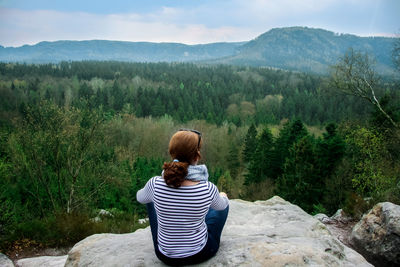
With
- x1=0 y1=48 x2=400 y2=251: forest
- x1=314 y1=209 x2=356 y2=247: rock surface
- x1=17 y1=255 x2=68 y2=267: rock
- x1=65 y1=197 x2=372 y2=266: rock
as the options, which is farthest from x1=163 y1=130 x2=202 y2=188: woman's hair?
x1=314 y1=209 x2=356 y2=247: rock surface

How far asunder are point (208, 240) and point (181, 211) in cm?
85

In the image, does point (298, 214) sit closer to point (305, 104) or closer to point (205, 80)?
point (305, 104)

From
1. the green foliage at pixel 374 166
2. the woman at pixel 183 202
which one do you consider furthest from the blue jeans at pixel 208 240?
the green foliage at pixel 374 166

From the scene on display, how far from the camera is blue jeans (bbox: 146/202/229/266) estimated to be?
158 inches

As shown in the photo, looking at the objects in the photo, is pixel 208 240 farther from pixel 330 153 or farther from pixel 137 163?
pixel 137 163

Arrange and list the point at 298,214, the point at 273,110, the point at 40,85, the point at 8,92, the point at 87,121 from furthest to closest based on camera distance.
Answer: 1. the point at 40,85
2. the point at 273,110
3. the point at 8,92
4. the point at 87,121
5. the point at 298,214

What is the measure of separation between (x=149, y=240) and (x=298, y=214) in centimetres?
370

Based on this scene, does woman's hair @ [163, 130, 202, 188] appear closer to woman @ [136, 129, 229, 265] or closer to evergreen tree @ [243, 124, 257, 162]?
woman @ [136, 129, 229, 265]

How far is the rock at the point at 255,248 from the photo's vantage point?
4188 millimetres

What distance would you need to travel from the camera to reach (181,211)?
358 cm

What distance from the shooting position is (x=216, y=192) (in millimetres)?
3732

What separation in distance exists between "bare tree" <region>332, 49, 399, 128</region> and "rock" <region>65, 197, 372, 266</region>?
13.7 metres

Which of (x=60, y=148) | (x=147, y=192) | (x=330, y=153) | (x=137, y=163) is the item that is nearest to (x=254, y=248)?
(x=147, y=192)

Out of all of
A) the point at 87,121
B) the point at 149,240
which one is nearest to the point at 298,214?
the point at 149,240
